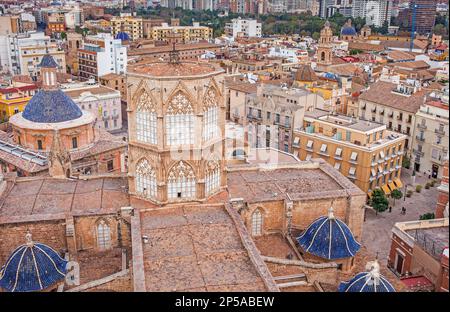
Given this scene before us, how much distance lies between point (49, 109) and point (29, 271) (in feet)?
68.4

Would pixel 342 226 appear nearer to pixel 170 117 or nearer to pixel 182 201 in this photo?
pixel 182 201

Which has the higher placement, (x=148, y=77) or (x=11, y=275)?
(x=148, y=77)

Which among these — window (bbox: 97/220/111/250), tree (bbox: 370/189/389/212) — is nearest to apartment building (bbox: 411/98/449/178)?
tree (bbox: 370/189/389/212)

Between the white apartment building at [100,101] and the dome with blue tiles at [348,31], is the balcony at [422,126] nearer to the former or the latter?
the white apartment building at [100,101]

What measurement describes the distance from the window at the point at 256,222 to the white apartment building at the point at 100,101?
33710 millimetres

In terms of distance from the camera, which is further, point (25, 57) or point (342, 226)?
point (25, 57)

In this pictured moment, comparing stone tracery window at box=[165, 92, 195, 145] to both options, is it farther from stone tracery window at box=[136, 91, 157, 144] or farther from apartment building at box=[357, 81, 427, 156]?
apartment building at box=[357, 81, 427, 156]

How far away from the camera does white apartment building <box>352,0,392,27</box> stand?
10193cm

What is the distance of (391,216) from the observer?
36531 millimetres

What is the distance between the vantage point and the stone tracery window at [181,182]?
21641 millimetres

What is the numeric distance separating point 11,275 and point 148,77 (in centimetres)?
917
